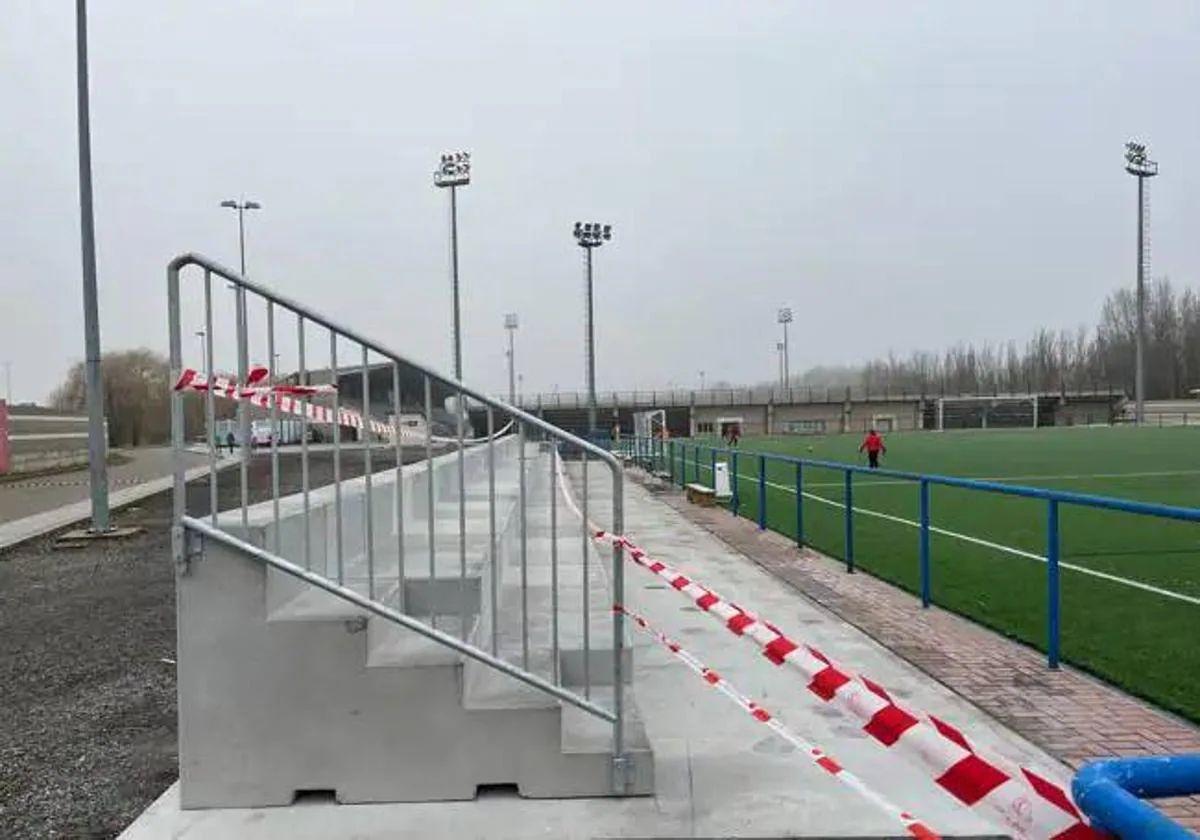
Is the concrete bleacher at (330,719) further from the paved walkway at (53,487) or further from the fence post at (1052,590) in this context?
the paved walkway at (53,487)

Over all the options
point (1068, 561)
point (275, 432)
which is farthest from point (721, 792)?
point (1068, 561)

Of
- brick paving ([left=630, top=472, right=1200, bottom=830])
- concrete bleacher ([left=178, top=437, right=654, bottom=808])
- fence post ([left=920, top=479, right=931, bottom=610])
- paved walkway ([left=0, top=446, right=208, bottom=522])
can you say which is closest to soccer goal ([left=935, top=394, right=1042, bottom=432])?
paved walkway ([left=0, top=446, right=208, bottom=522])

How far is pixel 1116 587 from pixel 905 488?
471 inches

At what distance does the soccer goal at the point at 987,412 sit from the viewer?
9749cm

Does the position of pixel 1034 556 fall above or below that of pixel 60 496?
above

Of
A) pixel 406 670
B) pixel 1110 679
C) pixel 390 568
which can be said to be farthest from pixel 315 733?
pixel 1110 679

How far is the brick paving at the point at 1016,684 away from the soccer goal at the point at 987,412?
93.7m

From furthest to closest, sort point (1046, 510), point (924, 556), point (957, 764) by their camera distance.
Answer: point (1046, 510) < point (924, 556) < point (957, 764)

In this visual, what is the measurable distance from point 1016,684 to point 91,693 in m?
5.69

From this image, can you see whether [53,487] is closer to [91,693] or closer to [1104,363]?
[91,693]

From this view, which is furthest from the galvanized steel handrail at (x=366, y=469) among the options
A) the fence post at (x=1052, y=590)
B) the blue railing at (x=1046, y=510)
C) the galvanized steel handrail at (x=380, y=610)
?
the fence post at (x=1052, y=590)

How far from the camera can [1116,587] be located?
8648mm

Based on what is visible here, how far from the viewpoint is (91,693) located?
610cm

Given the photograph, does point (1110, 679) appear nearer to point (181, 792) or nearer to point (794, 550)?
point (181, 792)
